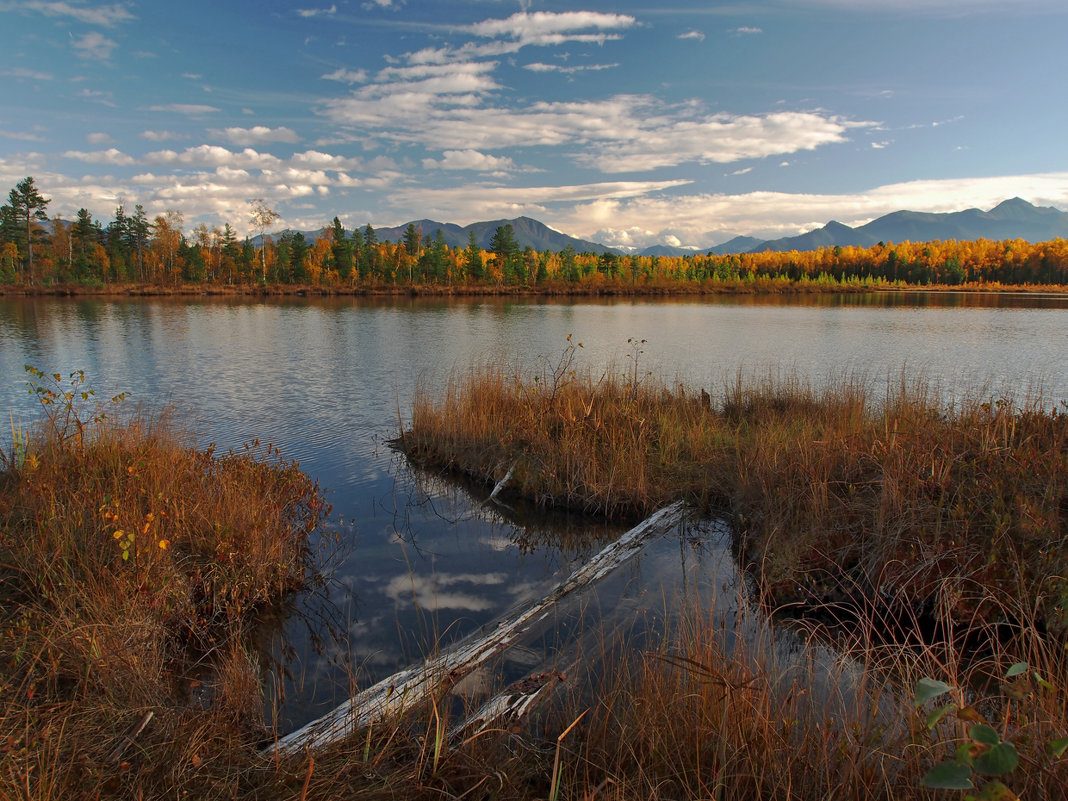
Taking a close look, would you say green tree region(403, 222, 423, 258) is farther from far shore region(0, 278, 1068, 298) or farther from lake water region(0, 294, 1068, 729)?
lake water region(0, 294, 1068, 729)

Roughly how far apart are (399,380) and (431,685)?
14.4 metres

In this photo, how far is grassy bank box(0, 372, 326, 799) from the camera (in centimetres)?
278

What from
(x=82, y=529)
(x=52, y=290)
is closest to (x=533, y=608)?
(x=82, y=529)

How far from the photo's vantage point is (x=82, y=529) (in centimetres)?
504

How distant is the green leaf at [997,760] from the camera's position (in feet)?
3.87

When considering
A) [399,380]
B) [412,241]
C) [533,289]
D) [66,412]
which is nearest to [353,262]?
[412,241]

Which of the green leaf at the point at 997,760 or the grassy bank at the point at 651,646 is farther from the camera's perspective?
the grassy bank at the point at 651,646

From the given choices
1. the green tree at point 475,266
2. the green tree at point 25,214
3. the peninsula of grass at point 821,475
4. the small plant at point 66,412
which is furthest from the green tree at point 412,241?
the peninsula of grass at point 821,475

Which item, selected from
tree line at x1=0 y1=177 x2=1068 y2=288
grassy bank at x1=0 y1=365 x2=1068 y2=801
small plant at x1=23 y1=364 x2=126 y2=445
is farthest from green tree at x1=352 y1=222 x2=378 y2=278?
grassy bank at x1=0 y1=365 x2=1068 y2=801

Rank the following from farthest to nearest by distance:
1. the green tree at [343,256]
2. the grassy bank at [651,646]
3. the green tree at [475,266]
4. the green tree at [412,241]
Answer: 1. the green tree at [412,241]
2. the green tree at [475,266]
3. the green tree at [343,256]
4. the grassy bank at [651,646]

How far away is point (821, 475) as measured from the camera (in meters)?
6.57

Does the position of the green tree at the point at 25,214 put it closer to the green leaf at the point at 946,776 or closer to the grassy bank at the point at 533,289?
the grassy bank at the point at 533,289

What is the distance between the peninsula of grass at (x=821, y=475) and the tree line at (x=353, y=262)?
75274 millimetres

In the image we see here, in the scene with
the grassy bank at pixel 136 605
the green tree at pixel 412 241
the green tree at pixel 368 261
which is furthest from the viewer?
the green tree at pixel 412 241
